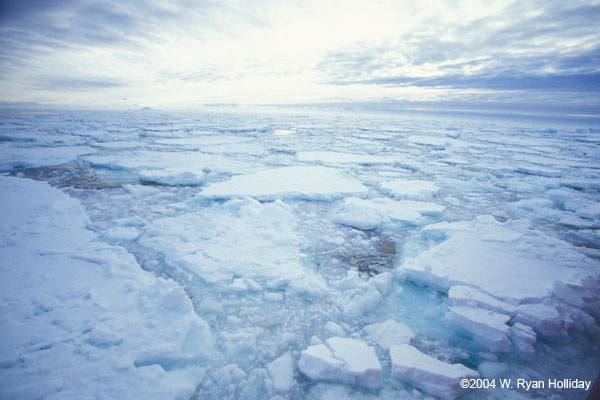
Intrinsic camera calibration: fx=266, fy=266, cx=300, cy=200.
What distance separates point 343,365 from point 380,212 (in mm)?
1924

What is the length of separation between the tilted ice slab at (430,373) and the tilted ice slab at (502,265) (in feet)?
2.01

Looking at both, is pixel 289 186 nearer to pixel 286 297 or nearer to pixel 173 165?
pixel 286 297

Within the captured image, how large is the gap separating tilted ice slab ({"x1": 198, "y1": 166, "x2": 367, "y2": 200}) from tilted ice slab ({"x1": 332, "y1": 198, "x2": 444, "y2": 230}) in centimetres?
45

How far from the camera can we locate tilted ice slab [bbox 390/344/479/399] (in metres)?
1.07

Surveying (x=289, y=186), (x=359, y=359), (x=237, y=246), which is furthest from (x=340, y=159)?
(x=359, y=359)

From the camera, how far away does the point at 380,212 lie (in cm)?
284

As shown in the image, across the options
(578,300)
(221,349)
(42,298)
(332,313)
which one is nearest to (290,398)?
(221,349)

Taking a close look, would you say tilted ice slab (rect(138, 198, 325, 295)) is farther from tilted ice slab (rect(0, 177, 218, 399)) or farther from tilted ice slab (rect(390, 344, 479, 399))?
tilted ice slab (rect(390, 344, 479, 399))

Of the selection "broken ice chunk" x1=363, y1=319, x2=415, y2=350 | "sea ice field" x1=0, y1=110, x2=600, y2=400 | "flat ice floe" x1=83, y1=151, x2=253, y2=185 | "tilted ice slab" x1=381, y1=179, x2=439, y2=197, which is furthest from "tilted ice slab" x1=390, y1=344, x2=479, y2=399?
"flat ice floe" x1=83, y1=151, x2=253, y2=185

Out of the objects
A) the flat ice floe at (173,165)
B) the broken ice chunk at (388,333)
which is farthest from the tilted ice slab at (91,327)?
the flat ice floe at (173,165)

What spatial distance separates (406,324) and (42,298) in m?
1.95

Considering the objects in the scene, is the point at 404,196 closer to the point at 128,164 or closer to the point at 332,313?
the point at 332,313

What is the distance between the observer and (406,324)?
1.46 meters

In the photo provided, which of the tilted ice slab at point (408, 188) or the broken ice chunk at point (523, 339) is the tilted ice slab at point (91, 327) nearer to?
the broken ice chunk at point (523, 339)
